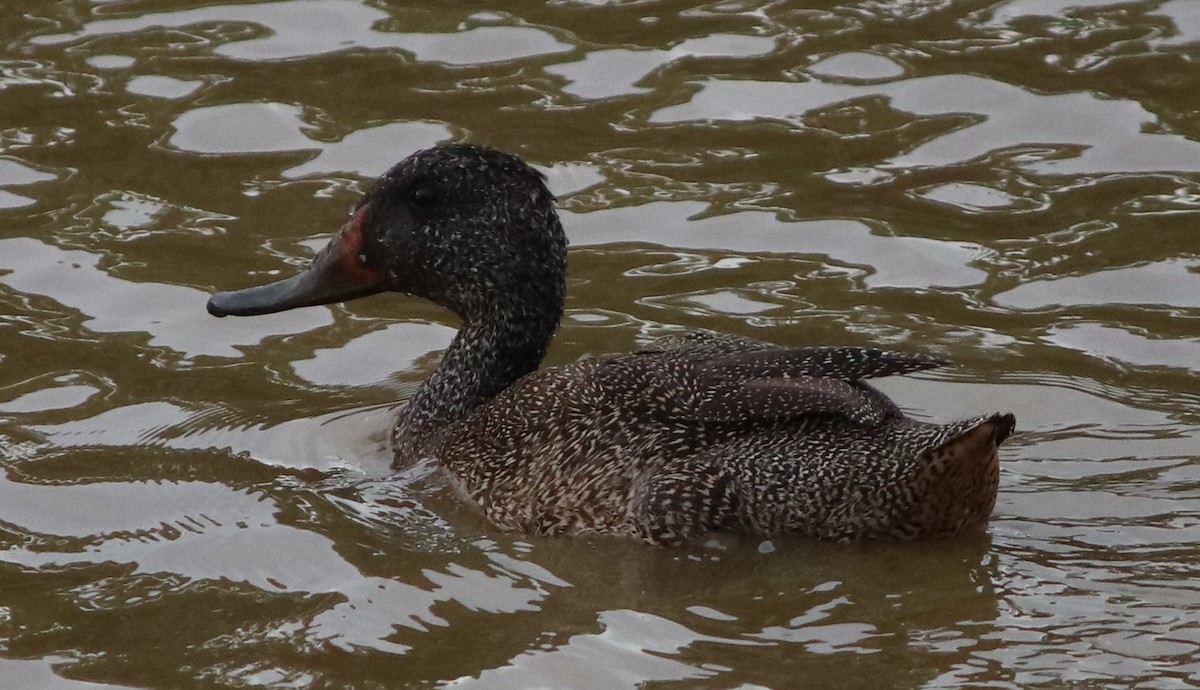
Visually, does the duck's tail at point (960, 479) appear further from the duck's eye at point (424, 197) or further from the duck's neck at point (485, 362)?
the duck's eye at point (424, 197)

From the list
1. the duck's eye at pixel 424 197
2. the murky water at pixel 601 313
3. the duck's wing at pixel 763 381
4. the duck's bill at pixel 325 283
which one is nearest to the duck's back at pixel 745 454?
the duck's wing at pixel 763 381

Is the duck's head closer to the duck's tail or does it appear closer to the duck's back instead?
the duck's back

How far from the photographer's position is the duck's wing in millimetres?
6977

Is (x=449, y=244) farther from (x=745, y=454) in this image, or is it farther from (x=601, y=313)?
(x=745, y=454)

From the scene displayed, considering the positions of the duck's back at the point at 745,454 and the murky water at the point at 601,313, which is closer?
the murky water at the point at 601,313

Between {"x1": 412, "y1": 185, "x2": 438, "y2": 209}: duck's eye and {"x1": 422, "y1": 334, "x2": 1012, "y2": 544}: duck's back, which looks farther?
{"x1": 412, "y1": 185, "x2": 438, "y2": 209}: duck's eye

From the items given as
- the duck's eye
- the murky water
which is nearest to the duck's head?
the duck's eye

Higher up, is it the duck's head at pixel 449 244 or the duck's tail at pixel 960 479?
the duck's head at pixel 449 244

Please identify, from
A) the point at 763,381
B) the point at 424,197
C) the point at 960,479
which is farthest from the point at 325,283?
the point at 960,479

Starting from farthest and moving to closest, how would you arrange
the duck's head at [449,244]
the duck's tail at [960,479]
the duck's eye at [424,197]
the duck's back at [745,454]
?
the duck's eye at [424,197] → the duck's head at [449,244] → the duck's back at [745,454] → the duck's tail at [960,479]

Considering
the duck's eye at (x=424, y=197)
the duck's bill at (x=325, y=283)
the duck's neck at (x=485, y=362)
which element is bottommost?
the duck's neck at (x=485, y=362)

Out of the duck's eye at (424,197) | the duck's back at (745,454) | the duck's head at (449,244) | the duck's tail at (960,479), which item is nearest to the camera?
the duck's tail at (960,479)

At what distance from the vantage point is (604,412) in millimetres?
7410

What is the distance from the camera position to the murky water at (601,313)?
21.2 ft
